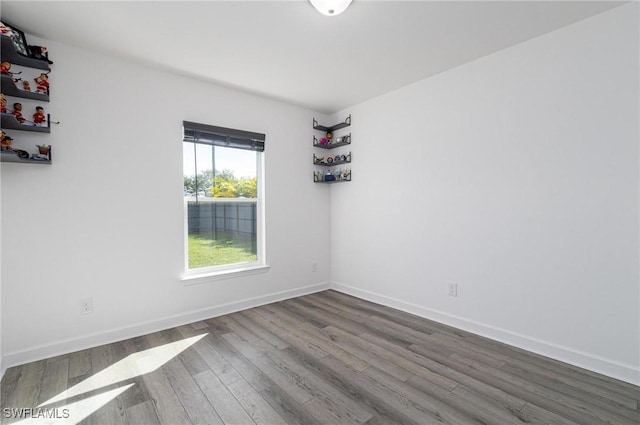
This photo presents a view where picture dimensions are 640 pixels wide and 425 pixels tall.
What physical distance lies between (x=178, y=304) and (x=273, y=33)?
2545 mm

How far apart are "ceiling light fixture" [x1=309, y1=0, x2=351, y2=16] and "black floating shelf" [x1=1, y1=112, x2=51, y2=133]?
2.07m

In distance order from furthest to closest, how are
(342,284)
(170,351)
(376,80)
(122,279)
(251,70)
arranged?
(342,284) → (376,80) → (251,70) → (122,279) → (170,351)

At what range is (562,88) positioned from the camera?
2.19 metres

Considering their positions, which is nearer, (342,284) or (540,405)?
(540,405)

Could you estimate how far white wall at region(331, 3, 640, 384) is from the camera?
6.50 ft

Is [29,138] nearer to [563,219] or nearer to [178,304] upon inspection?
[178,304]

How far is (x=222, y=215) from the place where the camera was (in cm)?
330

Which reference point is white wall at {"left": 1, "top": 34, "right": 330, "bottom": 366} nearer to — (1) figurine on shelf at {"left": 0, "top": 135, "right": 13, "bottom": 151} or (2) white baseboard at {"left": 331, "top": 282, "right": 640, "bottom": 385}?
(1) figurine on shelf at {"left": 0, "top": 135, "right": 13, "bottom": 151}

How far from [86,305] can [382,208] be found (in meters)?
2.95

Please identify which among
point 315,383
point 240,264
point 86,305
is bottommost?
point 315,383

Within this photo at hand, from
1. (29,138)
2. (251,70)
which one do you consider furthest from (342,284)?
(29,138)

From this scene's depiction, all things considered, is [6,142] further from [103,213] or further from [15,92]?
[103,213]

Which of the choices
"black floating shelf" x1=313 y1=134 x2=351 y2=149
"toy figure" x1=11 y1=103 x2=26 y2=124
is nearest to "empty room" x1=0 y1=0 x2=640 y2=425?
"toy figure" x1=11 y1=103 x2=26 y2=124

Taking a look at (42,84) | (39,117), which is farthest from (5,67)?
(39,117)
